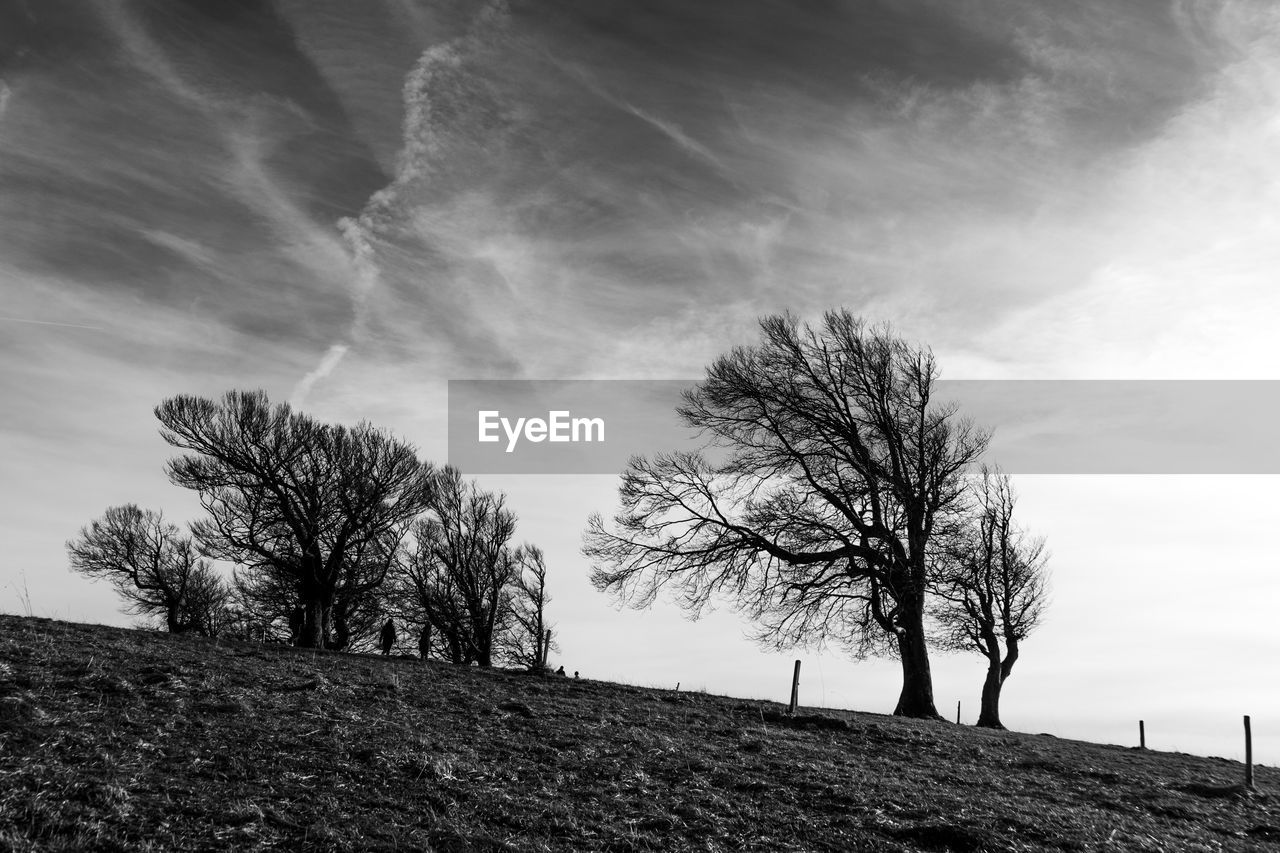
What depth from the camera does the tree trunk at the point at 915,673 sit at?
2616cm

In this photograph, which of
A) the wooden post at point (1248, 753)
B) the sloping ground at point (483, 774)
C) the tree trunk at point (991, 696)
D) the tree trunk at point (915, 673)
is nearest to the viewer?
the sloping ground at point (483, 774)

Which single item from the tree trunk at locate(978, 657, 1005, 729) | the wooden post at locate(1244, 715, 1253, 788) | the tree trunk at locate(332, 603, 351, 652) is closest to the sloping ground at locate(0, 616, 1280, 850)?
the wooden post at locate(1244, 715, 1253, 788)

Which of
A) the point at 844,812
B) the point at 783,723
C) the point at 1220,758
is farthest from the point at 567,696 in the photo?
the point at 1220,758

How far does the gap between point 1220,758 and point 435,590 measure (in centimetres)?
3372

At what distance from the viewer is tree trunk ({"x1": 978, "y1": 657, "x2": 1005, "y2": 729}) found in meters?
32.0

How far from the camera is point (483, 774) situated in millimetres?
11484

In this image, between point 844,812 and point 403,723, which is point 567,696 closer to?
point 403,723

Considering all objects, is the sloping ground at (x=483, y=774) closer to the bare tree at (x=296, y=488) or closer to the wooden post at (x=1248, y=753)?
the wooden post at (x=1248, y=753)

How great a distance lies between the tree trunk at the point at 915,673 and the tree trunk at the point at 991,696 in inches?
274

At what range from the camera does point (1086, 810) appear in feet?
44.6

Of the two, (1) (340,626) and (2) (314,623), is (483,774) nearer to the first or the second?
(2) (314,623)

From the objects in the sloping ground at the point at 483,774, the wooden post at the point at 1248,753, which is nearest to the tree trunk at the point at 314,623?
the sloping ground at the point at 483,774

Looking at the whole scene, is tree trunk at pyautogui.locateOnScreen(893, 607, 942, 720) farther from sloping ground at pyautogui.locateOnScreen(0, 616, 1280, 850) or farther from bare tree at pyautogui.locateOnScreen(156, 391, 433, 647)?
bare tree at pyautogui.locateOnScreen(156, 391, 433, 647)

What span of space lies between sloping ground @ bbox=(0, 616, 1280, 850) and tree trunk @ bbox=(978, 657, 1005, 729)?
41.5ft
